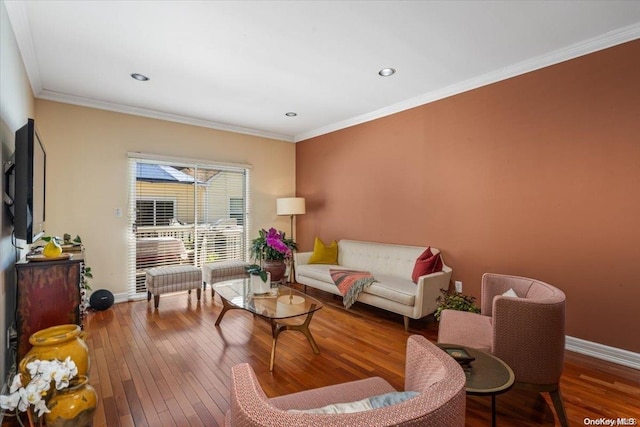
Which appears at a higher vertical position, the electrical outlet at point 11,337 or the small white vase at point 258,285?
the small white vase at point 258,285

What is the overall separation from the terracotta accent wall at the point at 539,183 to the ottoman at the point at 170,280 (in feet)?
8.70

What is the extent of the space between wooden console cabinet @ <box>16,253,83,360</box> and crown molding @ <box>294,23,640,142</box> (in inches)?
152

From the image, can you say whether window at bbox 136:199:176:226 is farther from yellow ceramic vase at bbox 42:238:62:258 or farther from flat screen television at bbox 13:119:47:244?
flat screen television at bbox 13:119:47:244

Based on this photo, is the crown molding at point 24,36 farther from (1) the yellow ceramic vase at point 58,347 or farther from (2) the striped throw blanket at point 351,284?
(2) the striped throw blanket at point 351,284

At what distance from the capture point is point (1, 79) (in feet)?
6.61

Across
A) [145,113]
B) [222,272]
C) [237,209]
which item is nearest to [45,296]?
[222,272]

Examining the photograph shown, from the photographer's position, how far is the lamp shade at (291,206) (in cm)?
532

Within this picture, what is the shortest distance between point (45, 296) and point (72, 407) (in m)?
1.10

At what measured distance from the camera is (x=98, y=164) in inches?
162

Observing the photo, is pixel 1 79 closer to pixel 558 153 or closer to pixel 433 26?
pixel 433 26

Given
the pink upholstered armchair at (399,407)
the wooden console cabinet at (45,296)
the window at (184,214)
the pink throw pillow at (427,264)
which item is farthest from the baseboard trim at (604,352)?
the window at (184,214)

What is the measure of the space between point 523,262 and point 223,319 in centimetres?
322

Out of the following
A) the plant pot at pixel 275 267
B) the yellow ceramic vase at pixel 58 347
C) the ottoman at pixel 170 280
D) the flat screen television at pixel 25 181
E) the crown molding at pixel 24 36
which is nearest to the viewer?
the yellow ceramic vase at pixel 58 347

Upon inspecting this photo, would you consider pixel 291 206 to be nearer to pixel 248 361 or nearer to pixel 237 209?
pixel 237 209
